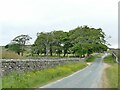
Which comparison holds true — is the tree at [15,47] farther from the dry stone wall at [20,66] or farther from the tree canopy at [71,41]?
the dry stone wall at [20,66]

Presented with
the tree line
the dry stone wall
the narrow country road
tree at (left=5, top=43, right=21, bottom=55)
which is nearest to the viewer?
the narrow country road

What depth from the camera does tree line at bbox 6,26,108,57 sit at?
4166 inches

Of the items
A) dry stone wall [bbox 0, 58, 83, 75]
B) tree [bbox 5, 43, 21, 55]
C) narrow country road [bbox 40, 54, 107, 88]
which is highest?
tree [bbox 5, 43, 21, 55]

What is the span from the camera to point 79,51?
337 feet

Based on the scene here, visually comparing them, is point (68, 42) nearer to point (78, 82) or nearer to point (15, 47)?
point (15, 47)

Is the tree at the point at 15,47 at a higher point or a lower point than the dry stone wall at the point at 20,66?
higher

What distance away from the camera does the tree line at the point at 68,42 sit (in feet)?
347

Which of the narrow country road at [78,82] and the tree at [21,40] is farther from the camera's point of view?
the tree at [21,40]

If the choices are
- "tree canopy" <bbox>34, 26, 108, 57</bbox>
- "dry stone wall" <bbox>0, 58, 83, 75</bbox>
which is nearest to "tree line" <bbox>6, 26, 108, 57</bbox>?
"tree canopy" <bbox>34, 26, 108, 57</bbox>

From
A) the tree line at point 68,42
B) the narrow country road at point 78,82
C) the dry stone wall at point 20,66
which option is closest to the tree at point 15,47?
the tree line at point 68,42

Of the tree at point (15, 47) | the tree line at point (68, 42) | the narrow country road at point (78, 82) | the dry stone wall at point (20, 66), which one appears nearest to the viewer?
the narrow country road at point (78, 82)

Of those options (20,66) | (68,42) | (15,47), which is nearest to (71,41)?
(68,42)

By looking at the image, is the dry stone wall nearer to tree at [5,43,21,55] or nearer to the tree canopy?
the tree canopy

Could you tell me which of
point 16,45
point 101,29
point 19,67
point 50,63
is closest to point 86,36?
point 101,29
